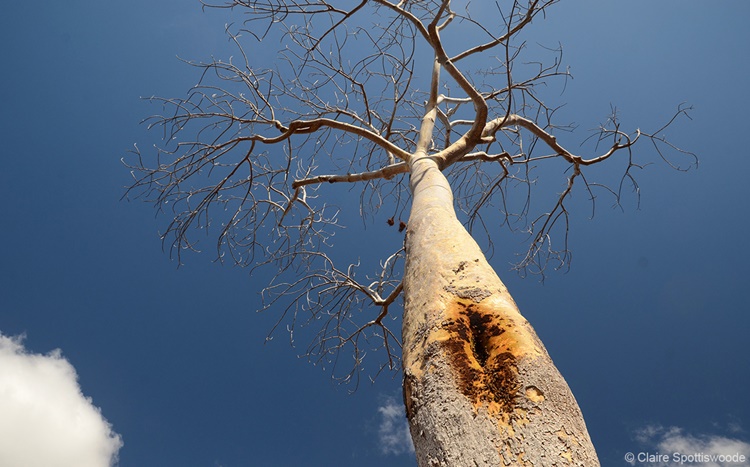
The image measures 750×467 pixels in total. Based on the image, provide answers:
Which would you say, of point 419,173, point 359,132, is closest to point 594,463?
point 419,173

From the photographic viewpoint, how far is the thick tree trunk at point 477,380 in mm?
1031

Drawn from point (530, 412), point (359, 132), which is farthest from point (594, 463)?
point (359, 132)

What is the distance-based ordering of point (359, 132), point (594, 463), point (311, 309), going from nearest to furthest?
point (594, 463) < point (359, 132) < point (311, 309)

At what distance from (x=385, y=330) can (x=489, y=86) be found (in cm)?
229

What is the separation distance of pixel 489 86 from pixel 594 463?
358cm

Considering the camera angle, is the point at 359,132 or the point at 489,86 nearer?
the point at 359,132

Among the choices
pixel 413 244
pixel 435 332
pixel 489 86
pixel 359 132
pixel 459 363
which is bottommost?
pixel 459 363

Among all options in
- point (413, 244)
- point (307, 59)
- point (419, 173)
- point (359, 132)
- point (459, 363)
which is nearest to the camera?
point (459, 363)

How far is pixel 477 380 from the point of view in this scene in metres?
1.20

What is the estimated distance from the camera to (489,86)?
4.12 metres

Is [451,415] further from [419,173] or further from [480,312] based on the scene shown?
[419,173]

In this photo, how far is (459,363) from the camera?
4.08 feet

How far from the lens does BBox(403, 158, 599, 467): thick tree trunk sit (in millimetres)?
1031

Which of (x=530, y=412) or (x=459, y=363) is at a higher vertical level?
(x=459, y=363)
